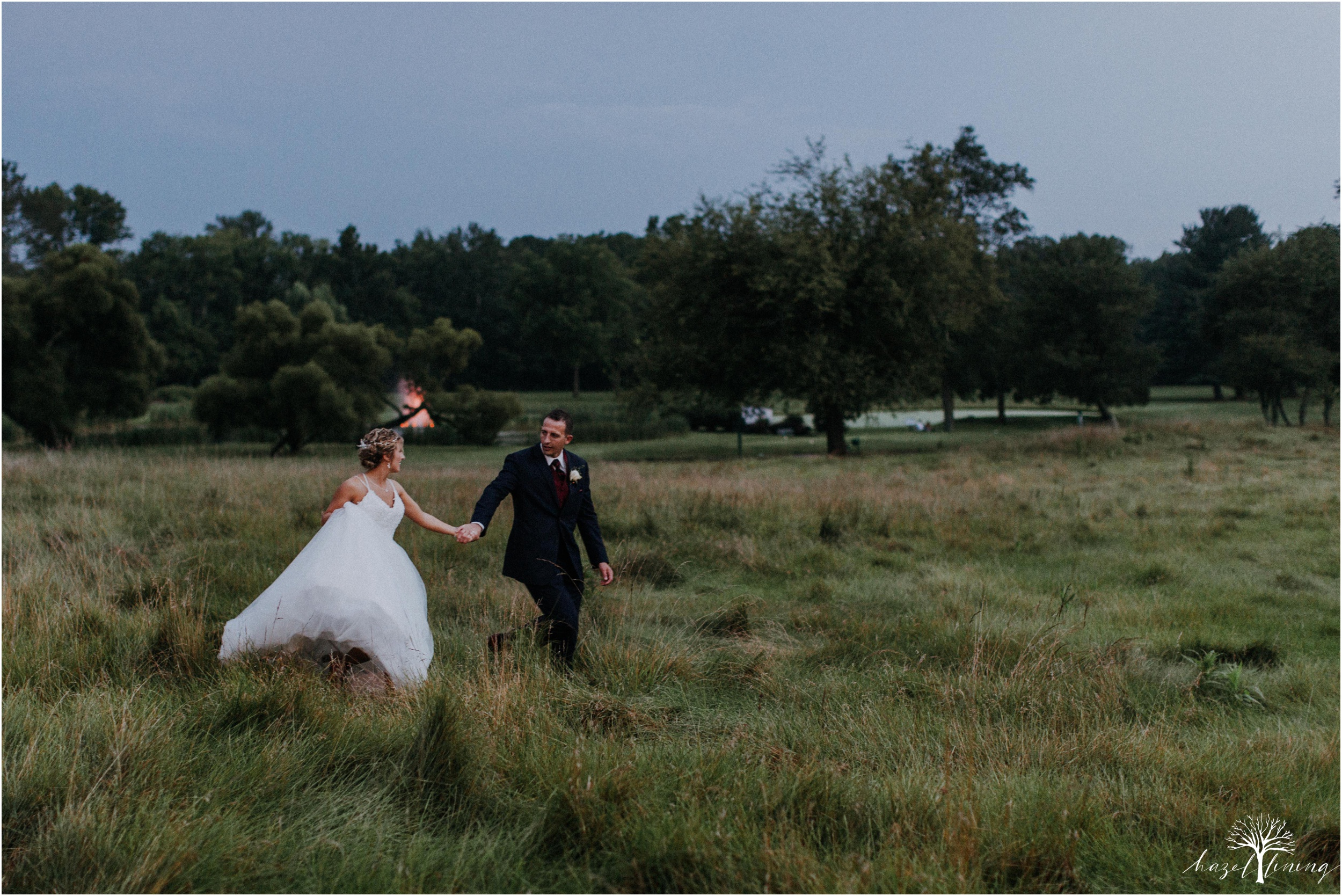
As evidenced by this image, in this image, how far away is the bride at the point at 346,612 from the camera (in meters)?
5.07

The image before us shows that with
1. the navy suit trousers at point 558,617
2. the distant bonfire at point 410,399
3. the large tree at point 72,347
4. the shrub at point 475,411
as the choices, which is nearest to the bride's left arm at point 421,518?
the navy suit trousers at point 558,617

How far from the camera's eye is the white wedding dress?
16.6 ft

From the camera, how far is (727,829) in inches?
124

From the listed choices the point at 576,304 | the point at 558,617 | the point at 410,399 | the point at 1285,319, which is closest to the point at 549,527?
the point at 558,617

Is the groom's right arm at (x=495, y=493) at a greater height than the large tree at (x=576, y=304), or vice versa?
the large tree at (x=576, y=304)

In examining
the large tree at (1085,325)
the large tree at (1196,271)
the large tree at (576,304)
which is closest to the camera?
the large tree at (1085,325)

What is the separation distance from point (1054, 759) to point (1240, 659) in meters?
3.88

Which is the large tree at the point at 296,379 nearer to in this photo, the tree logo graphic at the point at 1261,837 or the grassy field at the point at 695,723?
the grassy field at the point at 695,723

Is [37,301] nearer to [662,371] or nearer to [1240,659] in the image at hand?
[662,371]

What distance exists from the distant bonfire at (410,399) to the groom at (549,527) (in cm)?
3500

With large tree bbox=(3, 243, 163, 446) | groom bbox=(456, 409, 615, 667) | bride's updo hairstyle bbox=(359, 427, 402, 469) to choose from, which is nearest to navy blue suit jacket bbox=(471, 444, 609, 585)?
groom bbox=(456, 409, 615, 667)

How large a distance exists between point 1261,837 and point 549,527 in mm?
4017

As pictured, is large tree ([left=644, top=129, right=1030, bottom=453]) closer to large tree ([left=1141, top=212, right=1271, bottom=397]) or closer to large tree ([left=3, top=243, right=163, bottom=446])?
large tree ([left=3, top=243, right=163, bottom=446])

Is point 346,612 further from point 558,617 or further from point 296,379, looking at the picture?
point 296,379
